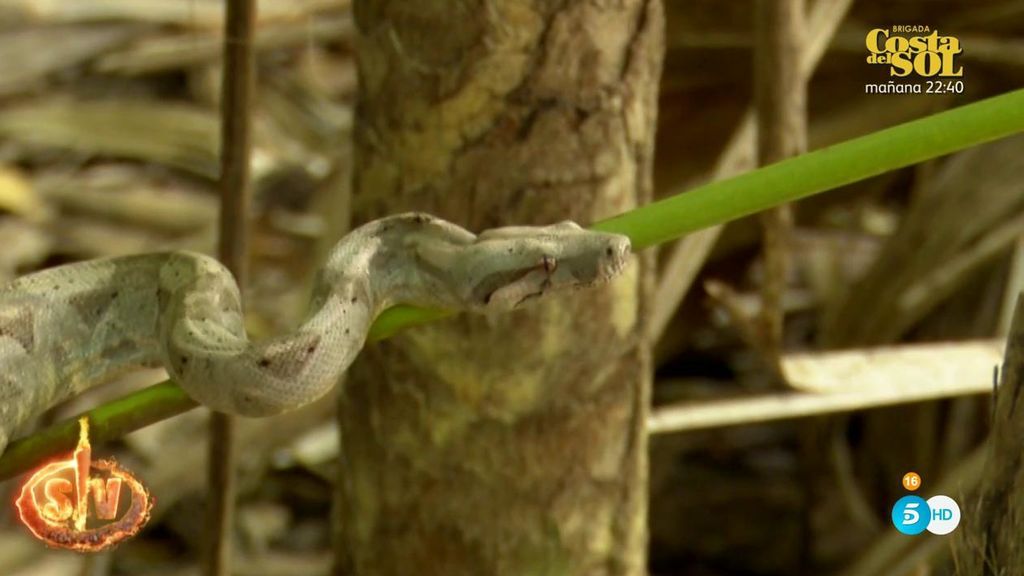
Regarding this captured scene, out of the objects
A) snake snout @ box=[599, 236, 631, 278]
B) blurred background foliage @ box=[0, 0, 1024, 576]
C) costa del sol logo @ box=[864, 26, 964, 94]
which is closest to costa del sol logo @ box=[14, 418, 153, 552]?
snake snout @ box=[599, 236, 631, 278]

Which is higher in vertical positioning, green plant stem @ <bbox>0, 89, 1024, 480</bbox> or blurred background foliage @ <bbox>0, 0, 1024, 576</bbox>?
blurred background foliage @ <bbox>0, 0, 1024, 576</bbox>

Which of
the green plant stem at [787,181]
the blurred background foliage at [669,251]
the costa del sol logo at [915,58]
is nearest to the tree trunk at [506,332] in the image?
the blurred background foliage at [669,251]

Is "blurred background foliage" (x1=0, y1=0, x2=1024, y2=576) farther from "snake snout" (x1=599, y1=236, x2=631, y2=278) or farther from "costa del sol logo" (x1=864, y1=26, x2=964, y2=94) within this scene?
"snake snout" (x1=599, y1=236, x2=631, y2=278)

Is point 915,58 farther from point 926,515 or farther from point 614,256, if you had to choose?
point 614,256

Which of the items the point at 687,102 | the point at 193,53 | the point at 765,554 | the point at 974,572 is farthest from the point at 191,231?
the point at 974,572

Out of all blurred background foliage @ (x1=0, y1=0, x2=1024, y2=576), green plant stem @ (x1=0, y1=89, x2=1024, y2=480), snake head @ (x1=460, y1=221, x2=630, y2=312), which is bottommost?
green plant stem @ (x1=0, y1=89, x2=1024, y2=480)

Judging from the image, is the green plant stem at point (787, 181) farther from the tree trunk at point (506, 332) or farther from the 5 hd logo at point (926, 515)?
the 5 hd logo at point (926, 515)
